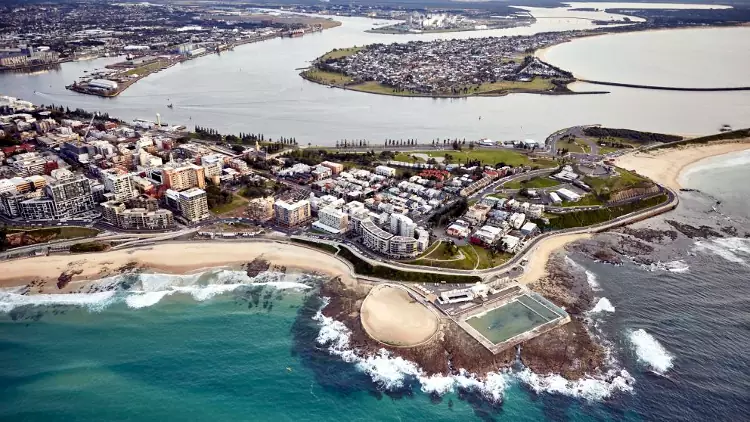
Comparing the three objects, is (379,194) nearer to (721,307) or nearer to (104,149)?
(721,307)

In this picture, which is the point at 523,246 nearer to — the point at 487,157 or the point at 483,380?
the point at 483,380

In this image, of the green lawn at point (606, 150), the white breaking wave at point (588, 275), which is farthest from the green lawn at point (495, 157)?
the white breaking wave at point (588, 275)

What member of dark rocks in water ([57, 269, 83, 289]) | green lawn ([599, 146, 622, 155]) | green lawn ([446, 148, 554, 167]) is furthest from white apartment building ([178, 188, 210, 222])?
green lawn ([599, 146, 622, 155])

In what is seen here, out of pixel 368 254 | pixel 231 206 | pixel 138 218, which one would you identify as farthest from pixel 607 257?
pixel 138 218

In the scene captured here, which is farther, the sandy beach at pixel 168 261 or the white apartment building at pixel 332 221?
the white apartment building at pixel 332 221

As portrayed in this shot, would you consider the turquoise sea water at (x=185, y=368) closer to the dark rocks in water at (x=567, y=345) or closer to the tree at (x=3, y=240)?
the dark rocks in water at (x=567, y=345)

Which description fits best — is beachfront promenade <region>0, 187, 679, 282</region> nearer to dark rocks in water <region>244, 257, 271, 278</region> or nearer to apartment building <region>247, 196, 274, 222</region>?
dark rocks in water <region>244, 257, 271, 278</region>
